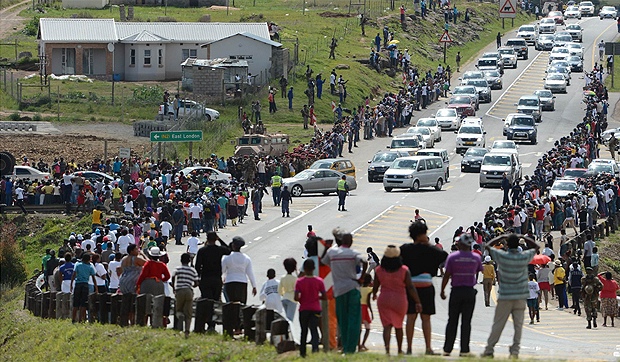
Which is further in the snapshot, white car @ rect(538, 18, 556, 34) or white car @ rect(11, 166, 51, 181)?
white car @ rect(538, 18, 556, 34)

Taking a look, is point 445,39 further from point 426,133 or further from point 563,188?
point 563,188

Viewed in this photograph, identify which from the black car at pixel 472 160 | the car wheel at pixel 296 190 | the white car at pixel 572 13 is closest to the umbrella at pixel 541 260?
the car wheel at pixel 296 190

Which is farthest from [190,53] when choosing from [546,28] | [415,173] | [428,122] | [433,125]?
[546,28]

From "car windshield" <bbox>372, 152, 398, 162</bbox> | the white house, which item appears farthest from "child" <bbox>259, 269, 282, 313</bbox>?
the white house

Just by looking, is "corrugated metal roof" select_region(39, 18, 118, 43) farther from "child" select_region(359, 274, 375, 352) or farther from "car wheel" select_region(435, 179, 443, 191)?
"child" select_region(359, 274, 375, 352)

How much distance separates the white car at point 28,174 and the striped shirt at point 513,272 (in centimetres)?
2782

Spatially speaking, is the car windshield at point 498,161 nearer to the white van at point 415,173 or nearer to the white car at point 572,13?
the white van at point 415,173

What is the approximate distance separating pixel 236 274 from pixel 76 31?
56.3 m

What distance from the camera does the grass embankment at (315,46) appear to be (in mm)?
59438

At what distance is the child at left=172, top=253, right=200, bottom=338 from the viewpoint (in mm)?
16500

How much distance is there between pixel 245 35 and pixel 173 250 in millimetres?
38831

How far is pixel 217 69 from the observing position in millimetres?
61000

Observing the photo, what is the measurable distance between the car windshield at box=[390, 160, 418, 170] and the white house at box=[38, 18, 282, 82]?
2498cm

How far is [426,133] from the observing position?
53.1m
